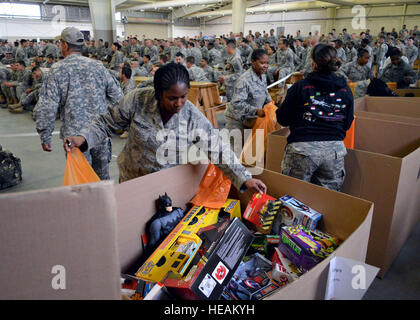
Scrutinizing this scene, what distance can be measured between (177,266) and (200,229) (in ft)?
0.82

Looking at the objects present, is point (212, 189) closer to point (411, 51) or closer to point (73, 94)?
point (73, 94)

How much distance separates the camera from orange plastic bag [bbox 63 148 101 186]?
153 centimetres

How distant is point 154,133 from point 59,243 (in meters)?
1.06

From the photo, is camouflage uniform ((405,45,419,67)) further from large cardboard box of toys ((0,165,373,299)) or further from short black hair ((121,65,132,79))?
large cardboard box of toys ((0,165,373,299))

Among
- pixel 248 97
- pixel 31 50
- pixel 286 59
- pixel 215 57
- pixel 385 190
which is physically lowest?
pixel 385 190

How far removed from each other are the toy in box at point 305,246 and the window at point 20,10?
24433mm

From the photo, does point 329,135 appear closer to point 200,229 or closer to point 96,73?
point 200,229

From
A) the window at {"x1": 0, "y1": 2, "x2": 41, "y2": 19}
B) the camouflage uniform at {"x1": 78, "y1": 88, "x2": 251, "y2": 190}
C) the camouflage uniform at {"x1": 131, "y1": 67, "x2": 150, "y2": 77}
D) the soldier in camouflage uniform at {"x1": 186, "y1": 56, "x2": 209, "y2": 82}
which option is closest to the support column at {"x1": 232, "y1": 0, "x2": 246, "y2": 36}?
the camouflage uniform at {"x1": 131, "y1": 67, "x2": 150, "y2": 77}

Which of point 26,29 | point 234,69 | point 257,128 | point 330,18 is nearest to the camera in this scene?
point 257,128

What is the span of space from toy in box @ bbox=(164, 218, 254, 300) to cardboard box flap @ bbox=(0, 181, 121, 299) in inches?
16.8

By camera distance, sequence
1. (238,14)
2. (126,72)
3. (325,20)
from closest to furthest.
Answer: (126,72), (238,14), (325,20)

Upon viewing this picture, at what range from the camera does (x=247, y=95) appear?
3139mm

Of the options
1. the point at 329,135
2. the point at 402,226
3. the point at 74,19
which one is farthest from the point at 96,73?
the point at 74,19

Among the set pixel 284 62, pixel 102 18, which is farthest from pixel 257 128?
pixel 102 18
